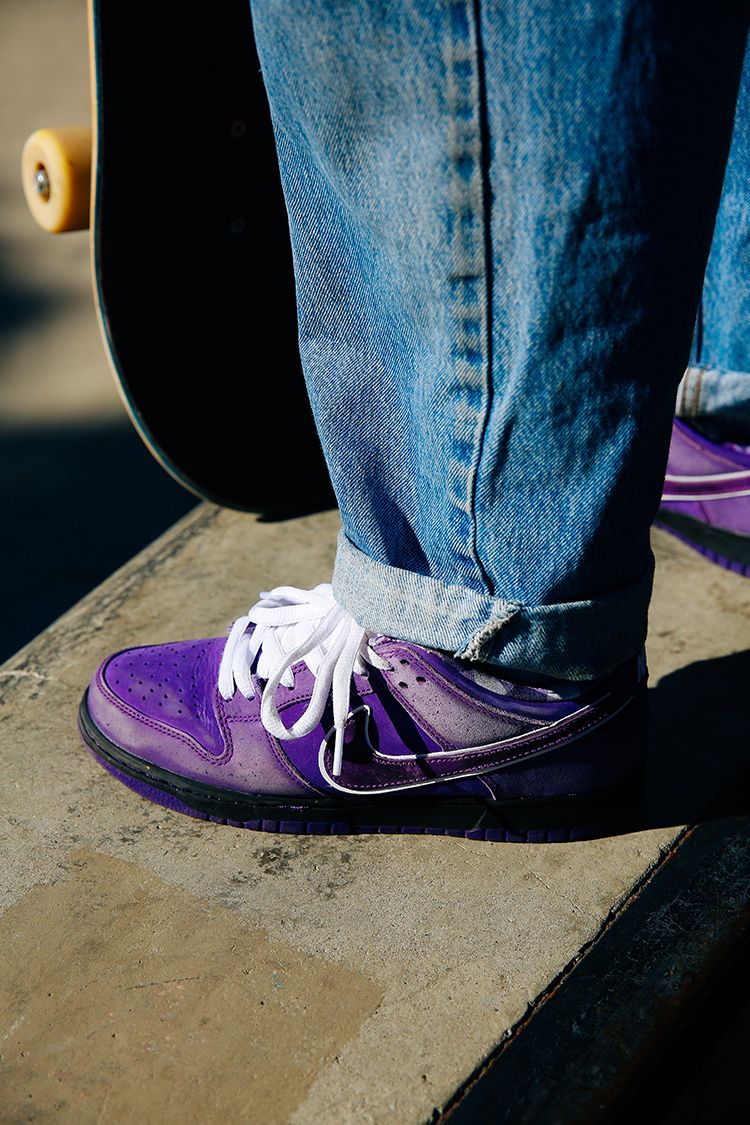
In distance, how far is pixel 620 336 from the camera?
758 millimetres

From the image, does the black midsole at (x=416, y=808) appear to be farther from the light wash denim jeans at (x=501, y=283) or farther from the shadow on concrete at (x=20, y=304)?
the shadow on concrete at (x=20, y=304)

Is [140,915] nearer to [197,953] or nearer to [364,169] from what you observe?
[197,953]

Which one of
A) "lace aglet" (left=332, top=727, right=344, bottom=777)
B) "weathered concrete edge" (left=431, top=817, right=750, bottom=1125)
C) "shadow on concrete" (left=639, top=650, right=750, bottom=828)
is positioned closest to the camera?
"weathered concrete edge" (left=431, top=817, right=750, bottom=1125)

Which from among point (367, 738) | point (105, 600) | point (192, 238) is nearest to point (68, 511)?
point (105, 600)

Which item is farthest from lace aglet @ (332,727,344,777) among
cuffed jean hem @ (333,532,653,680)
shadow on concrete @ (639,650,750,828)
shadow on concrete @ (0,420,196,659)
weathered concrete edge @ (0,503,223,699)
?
shadow on concrete @ (0,420,196,659)

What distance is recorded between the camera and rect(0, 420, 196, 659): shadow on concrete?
1729 millimetres

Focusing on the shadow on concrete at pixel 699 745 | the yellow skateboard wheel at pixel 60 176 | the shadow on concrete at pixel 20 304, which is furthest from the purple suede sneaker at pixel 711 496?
the shadow on concrete at pixel 20 304

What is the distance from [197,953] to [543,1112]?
0.32m

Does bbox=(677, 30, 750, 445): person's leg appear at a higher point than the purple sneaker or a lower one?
higher

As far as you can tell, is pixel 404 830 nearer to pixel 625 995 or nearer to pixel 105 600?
pixel 625 995

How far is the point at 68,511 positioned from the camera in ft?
6.44

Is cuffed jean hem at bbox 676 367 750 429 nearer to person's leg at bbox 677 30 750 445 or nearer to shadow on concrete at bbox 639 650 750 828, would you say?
person's leg at bbox 677 30 750 445

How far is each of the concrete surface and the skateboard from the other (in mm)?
478

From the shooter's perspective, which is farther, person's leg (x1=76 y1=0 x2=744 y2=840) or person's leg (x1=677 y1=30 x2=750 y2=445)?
person's leg (x1=677 y1=30 x2=750 y2=445)
